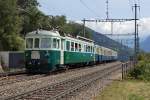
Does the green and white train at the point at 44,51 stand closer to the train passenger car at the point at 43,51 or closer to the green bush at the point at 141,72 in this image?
the train passenger car at the point at 43,51

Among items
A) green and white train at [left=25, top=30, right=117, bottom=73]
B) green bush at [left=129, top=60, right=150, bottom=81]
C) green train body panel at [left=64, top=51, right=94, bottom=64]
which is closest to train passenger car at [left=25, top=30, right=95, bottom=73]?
green and white train at [left=25, top=30, right=117, bottom=73]

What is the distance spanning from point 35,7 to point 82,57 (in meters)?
30.6

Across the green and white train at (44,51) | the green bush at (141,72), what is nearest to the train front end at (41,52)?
the green and white train at (44,51)

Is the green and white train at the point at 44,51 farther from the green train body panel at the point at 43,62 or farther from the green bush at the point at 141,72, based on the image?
the green bush at the point at 141,72

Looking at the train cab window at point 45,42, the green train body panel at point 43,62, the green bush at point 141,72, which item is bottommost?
the green bush at point 141,72

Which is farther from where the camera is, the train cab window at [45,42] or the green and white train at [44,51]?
the train cab window at [45,42]

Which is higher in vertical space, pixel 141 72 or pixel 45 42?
pixel 45 42

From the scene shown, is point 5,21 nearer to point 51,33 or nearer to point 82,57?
point 82,57

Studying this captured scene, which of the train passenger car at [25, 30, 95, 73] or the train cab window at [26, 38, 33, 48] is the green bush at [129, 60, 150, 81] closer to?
the train passenger car at [25, 30, 95, 73]

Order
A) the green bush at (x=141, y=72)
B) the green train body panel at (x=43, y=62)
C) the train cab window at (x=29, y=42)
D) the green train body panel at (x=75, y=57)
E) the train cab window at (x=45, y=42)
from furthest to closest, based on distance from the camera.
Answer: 1. the green train body panel at (x=75, y=57)
2. the train cab window at (x=29, y=42)
3. the train cab window at (x=45, y=42)
4. the green train body panel at (x=43, y=62)
5. the green bush at (x=141, y=72)

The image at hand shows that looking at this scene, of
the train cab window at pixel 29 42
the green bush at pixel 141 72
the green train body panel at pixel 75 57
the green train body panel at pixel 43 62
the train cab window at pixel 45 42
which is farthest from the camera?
the green train body panel at pixel 75 57

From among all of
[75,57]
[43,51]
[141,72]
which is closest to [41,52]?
[43,51]

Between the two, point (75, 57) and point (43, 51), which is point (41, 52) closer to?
point (43, 51)

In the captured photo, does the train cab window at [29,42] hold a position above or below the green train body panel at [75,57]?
above
